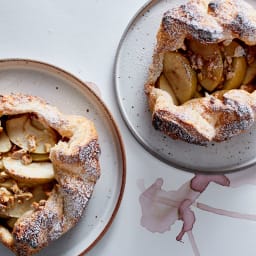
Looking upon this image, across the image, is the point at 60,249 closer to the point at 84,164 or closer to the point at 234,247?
the point at 84,164

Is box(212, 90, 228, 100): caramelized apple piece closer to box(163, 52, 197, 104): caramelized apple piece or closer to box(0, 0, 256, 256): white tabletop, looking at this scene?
box(163, 52, 197, 104): caramelized apple piece

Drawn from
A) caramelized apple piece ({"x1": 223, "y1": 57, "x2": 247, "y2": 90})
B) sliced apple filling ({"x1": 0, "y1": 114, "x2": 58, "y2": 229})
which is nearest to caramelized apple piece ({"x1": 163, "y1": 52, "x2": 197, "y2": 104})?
caramelized apple piece ({"x1": 223, "y1": 57, "x2": 247, "y2": 90})

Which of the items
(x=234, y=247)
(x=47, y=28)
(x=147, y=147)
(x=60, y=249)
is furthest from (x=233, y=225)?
(x=47, y=28)

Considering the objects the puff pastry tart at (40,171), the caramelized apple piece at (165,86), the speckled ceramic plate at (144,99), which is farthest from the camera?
the speckled ceramic plate at (144,99)

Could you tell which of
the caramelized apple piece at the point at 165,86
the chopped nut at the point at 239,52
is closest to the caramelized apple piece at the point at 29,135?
the caramelized apple piece at the point at 165,86

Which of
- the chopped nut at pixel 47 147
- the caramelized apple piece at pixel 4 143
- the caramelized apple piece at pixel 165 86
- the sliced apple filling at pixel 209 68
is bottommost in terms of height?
the caramelized apple piece at pixel 4 143

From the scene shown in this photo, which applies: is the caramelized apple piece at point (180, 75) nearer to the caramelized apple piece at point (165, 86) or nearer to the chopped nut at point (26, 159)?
the caramelized apple piece at point (165, 86)
